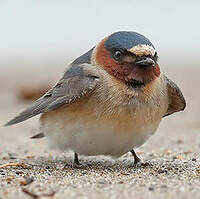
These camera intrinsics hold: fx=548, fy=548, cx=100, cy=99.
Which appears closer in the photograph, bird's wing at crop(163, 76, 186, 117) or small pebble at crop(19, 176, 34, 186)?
small pebble at crop(19, 176, 34, 186)

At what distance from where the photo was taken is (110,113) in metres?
4.61

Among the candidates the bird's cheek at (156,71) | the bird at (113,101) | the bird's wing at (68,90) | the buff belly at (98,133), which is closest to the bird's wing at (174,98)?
the bird at (113,101)

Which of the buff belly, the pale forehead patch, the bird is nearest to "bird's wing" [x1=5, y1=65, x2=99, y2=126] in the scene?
the bird

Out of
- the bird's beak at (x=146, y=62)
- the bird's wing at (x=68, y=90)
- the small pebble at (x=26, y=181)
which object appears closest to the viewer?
the small pebble at (x=26, y=181)

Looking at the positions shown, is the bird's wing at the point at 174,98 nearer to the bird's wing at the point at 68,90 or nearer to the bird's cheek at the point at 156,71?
the bird's cheek at the point at 156,71

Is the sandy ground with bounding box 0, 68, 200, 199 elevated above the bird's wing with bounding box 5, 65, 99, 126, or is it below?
below

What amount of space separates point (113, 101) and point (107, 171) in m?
0.61

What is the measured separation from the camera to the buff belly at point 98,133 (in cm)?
461

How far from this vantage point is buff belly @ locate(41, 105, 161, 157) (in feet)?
15.1

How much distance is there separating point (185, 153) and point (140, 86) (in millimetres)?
1654

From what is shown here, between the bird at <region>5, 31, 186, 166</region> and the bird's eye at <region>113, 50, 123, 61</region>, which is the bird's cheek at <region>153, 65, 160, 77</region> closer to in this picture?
the bird at <region>5, 31, 186, 166</region>

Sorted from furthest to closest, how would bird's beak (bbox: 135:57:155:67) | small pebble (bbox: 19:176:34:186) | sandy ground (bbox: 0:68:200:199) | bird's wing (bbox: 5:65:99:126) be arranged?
1. bird's wing (bbox: 5:65:99:126)
2. bird's beak (bbox: 135:57:155:67)
3. small pebble (bbox: 19:176:34:186)
4. sandy ground (bbox: 0:68:200:199)

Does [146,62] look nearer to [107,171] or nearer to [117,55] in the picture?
[117,55]

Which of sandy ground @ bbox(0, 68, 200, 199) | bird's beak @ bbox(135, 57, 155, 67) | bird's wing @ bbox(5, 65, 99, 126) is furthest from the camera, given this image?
bird's wing @ bbox(5, 65, 99, 126)
